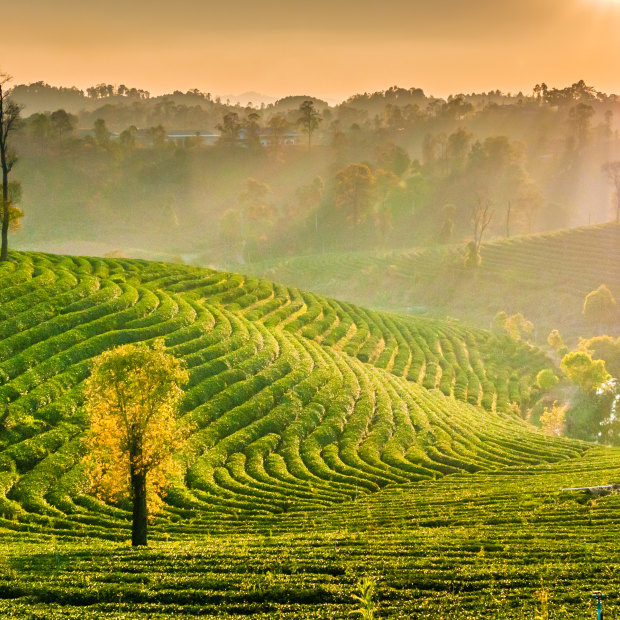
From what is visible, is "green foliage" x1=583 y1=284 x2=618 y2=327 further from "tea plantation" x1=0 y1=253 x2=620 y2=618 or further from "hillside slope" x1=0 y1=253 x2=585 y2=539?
"hillside slope" x1=0 y1=253 x2=585 y2=539

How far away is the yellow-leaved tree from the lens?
3167 centimetres

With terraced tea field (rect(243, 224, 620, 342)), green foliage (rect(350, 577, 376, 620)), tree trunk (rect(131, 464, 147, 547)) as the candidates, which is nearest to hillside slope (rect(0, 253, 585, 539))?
tree trunk (rect(131, 464, 147, 547))

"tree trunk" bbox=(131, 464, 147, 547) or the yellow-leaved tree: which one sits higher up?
the yellow-leaved tree

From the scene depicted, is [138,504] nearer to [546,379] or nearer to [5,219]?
[5,219]

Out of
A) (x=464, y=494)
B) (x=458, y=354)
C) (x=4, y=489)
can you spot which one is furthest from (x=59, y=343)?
(x=458, y=354)

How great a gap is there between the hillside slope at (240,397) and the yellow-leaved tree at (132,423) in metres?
5.04

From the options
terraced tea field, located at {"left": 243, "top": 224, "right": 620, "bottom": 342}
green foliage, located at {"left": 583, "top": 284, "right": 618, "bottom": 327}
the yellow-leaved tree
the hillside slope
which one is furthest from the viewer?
terraced tea field, located at {"left": 243, "top": 224, "right": 620, "bottom": 342}

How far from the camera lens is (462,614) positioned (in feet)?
71.8

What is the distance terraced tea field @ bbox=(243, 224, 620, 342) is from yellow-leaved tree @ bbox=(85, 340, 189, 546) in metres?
123

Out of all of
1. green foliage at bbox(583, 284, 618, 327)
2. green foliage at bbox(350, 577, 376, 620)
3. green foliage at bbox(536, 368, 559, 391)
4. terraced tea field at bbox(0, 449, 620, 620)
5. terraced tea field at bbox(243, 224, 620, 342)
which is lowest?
terraced tea field at bbox(0, 449, 620, 620)

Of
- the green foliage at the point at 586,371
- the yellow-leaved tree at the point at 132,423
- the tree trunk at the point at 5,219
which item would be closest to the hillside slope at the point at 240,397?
the tree trunk at the point at 5,219

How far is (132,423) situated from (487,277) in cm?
14951

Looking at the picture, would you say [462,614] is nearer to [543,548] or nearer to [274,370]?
[543,548]

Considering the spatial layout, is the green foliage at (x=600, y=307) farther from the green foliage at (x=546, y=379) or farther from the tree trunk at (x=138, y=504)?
the tree trunk at (x=138, y=504)
